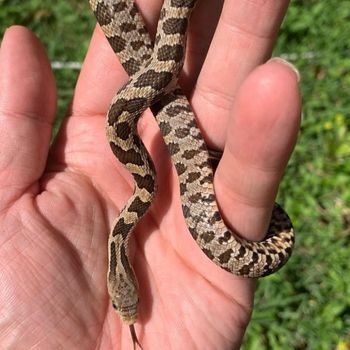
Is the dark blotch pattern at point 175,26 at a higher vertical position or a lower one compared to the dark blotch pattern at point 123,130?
higher

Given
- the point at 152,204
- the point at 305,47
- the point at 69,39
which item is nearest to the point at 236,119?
the point at 152,204

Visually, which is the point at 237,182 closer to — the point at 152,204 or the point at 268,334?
the point at 152,204

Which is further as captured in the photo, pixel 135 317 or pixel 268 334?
pixel 268 334

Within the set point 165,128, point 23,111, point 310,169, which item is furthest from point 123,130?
point 310,169

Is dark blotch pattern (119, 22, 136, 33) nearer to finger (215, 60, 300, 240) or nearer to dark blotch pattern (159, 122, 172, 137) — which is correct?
dark blotch pattern (159, 122, 172, 137)

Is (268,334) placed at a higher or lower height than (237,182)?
lower

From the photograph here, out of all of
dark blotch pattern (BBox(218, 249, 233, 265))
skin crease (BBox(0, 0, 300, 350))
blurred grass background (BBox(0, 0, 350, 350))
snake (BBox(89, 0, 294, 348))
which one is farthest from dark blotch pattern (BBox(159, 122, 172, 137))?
blurred grass background (BBox(0, 0, 350, 350))

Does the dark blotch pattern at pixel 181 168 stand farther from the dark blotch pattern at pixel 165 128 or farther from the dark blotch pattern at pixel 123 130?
the dark blotch pattern at pixel 123 130

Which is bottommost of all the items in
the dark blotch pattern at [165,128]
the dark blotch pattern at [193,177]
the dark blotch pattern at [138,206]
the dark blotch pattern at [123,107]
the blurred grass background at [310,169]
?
the blurred grass background at [310,169]

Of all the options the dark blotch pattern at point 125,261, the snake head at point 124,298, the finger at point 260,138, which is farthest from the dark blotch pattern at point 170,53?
the snake head at point 124,298
